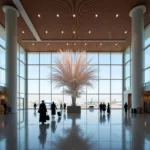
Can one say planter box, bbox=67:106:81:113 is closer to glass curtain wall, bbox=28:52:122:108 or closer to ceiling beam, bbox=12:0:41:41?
ceiling beam, bbox=12:0:41:41

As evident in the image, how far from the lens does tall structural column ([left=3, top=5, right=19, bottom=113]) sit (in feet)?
68.1

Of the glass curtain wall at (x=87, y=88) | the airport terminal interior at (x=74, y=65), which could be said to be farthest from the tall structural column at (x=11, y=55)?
the glass curtain wall at (x=87, y=88)

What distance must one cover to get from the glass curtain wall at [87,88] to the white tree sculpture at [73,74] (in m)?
12.8

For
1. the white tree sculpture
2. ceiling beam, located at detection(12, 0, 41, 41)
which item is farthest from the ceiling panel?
the white tree sculpture

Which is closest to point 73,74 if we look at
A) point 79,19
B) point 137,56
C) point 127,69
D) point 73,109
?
point 73,109

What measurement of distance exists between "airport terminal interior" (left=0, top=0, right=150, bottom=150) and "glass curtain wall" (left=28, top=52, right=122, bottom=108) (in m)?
0.17

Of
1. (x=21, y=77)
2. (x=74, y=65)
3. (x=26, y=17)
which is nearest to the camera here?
(x=26, y=17)

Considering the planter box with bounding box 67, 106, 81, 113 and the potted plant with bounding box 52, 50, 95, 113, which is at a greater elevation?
the potted plant with bounding box 52, 50, 95, 113

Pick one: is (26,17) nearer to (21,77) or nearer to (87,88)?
(21,77)

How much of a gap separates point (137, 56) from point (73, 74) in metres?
6.73

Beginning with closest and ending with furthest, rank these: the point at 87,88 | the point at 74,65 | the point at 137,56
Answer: the point at 137,56 < the point at 74,65 < the point at 87,88

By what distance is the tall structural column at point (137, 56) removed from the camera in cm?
2041

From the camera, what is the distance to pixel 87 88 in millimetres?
36625

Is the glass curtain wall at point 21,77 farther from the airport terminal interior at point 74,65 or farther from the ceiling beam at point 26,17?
the ceiling beam at point 26,17
